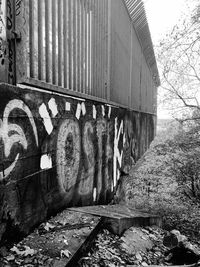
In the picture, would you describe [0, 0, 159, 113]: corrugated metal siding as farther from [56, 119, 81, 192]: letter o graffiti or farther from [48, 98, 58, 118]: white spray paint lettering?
[56, 119, 81, 192]: letter o graffiti

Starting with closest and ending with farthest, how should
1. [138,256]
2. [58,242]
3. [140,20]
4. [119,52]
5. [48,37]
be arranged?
A: [58,242], [48,37], [138,256], [119,52], [140,20]

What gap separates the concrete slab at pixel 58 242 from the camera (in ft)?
7.99

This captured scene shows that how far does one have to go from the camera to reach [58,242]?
2807mm

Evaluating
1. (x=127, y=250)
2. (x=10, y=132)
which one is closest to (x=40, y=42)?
(x=10, y=132)

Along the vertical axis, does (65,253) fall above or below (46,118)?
below

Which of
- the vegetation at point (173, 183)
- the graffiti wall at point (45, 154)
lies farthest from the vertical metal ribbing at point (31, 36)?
the vegetation at point (173, 183)

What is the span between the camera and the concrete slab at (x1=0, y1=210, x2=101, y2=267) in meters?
2.44

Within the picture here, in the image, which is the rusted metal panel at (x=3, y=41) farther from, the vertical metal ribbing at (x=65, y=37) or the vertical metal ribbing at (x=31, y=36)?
the vertical metal ribbing at (x=65, y=37)

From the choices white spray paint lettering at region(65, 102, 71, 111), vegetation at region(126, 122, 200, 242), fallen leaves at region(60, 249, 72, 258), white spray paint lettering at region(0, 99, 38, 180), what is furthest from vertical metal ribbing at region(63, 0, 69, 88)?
vegetation at region(126, 122, 200, 242)

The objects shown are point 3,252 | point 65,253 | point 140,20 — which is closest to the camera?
point 3,252

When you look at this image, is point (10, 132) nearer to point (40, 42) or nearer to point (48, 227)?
point (40, 42)

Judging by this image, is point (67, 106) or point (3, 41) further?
point (67, 106)

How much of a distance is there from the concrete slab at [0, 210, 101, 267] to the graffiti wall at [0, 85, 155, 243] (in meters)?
0.16

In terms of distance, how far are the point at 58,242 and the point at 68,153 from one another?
4.44 feet
